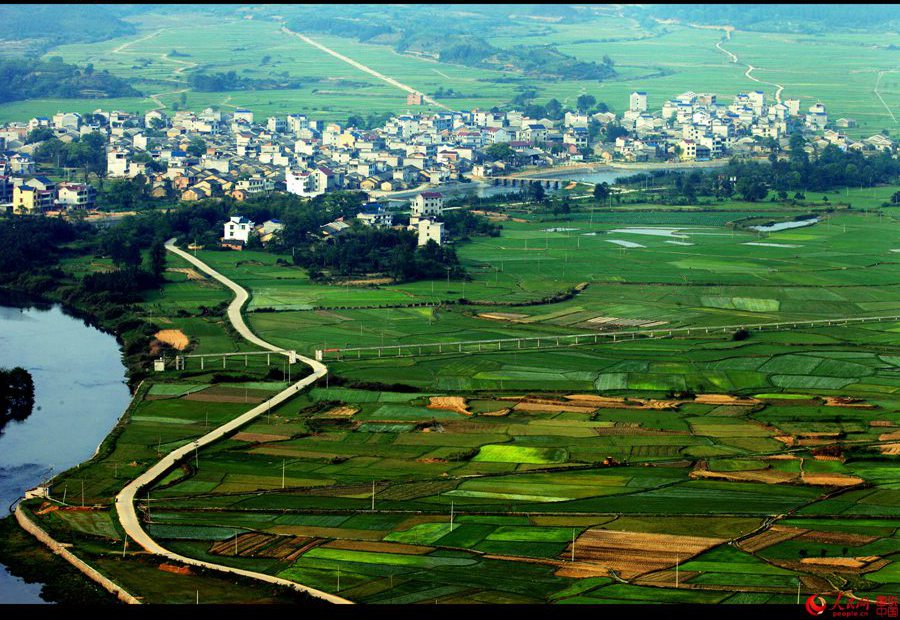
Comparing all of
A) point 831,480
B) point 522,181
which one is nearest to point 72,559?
point 831,480

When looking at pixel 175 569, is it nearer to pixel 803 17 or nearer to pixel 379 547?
pixel 379 547

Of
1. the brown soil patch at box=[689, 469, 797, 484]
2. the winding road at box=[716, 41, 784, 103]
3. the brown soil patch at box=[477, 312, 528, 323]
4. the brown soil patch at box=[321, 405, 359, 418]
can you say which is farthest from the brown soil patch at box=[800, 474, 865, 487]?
the winding road at box=[716, 41, 784, 103]

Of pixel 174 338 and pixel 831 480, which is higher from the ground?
pixel 831 480

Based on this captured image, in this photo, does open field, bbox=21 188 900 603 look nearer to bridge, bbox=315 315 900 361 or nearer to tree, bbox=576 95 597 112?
bridge, bbox=315 315 900 361

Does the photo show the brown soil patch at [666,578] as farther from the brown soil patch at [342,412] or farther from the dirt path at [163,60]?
the dirt path at [163,60]

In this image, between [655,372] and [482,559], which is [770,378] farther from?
[482,559]

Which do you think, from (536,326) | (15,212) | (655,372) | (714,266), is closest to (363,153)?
(15,212)

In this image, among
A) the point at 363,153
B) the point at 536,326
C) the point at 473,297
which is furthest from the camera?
the point at 363,153

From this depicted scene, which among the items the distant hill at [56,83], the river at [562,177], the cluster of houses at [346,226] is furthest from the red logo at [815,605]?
the distant hill at [56,83]
